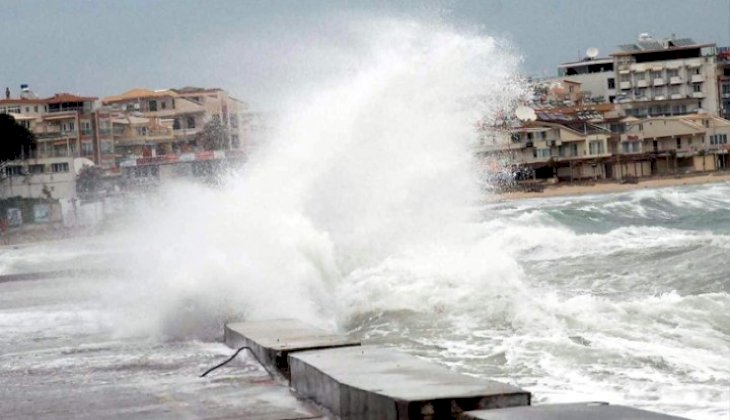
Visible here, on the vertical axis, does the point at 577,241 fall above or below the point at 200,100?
below

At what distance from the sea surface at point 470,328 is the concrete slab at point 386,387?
0.67 metres

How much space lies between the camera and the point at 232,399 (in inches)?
349

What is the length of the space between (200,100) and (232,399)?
10530 centimetres

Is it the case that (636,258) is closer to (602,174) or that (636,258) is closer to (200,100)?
(602,174)

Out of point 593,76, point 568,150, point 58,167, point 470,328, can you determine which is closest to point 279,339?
point 470,328

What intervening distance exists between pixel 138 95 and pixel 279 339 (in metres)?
109

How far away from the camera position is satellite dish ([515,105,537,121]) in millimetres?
96375

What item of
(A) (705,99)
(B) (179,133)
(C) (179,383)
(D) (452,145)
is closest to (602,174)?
(A) (705,99)

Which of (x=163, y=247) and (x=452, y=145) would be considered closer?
(x=163, y=247)

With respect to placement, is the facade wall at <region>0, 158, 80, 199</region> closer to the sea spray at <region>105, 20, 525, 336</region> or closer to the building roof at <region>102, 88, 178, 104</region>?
the building roof at <region>102, 88, 178, 104</region>

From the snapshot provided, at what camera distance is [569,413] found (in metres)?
6.46

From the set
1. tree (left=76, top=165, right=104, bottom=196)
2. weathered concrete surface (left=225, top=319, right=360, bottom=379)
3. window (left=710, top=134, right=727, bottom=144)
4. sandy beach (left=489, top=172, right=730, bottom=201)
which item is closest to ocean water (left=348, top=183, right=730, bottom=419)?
weathered concrete surface (left=225, top=319, right=360, bottom=379)

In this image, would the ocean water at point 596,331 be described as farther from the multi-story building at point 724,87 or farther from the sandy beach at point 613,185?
the multi-story building at point 724,87

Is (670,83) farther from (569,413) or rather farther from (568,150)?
(569,413)
